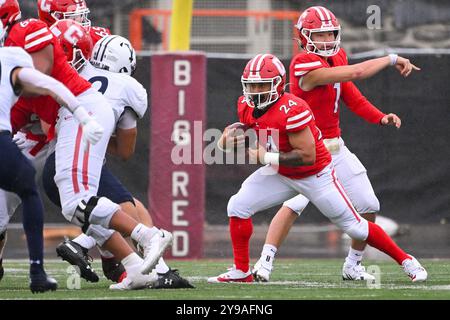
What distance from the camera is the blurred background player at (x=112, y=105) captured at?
20.8ft

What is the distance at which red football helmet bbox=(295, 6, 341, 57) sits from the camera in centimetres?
695

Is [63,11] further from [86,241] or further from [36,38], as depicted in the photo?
[86,241]

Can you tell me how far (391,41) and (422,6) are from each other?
583 mm

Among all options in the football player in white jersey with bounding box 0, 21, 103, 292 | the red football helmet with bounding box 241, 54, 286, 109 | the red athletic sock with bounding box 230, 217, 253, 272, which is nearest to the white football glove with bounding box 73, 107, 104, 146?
the football player in white jersey with bounding box 0, 21, 103, 292

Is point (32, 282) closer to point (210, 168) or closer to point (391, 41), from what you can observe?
point (210, 168)

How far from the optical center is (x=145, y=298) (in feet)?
18.1

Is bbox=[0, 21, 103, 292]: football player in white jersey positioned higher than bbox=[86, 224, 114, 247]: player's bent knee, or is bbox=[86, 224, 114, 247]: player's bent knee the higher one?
bbox=[0, 21, 103, 292]: football player in white jersey

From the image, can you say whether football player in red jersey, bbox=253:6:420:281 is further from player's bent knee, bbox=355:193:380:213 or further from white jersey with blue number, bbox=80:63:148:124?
white jersey with blue number, bbox=80:63:148:124

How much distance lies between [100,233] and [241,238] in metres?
0.95

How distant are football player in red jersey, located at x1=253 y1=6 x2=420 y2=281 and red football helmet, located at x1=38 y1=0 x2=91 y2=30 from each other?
133 cm

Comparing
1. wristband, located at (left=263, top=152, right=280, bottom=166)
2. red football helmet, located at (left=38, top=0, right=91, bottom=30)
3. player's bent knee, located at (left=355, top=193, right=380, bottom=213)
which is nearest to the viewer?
wristband, located at (left=263, top=152, right=280, bottom=166)

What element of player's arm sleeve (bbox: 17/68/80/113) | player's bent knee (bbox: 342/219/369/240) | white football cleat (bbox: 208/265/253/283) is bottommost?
white football cleat (bbox: 208/265/253/283)

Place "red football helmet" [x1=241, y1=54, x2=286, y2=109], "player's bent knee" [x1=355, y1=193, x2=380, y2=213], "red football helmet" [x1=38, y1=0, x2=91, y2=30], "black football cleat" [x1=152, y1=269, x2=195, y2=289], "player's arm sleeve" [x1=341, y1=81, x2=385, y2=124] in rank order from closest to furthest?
"black football cleat" [x1=152, y1=269, x2=195, y2=289] → "red football helmet" [x1=241, y1=54, x2=286, y2=109] → "player's bent knee" [x1=355, y1=193, x2=380, y2=213] → "red football helmet" [x1=38, y1=0, x2=91, y2=30] → "player's arm sleeve" [x1=341, y1=81, x2=385, y2=124]
